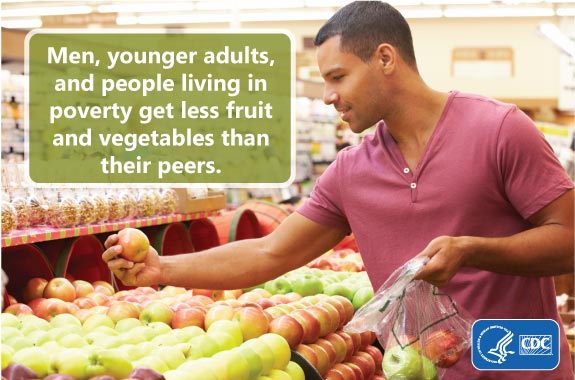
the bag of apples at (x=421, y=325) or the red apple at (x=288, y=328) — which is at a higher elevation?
the bag of apples at (x=421, y=325)

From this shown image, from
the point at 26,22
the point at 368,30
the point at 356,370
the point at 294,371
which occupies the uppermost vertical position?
the point at 26,22

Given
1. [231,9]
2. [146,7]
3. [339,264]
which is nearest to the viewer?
[339,264]

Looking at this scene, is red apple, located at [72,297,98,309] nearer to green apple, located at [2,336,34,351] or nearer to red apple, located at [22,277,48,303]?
red apple, located at [22,277,48,303]

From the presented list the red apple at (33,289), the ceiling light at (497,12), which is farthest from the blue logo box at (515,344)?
the ceiling light at (497,12)

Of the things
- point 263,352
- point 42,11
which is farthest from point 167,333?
point 42,11

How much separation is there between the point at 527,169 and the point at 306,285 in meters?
1.56

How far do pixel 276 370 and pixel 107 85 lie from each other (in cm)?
141

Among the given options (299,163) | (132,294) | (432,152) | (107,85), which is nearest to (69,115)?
(107,85)

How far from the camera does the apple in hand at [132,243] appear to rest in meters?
2.21

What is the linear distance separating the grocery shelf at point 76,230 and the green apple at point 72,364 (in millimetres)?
1254

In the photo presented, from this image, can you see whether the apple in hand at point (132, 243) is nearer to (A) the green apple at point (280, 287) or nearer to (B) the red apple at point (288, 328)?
(B) the red apple at point (288, 328)

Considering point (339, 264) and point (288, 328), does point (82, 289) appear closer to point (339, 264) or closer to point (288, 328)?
point (288, 328)

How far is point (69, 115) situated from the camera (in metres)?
3.01

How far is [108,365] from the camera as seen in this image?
1.76 m
